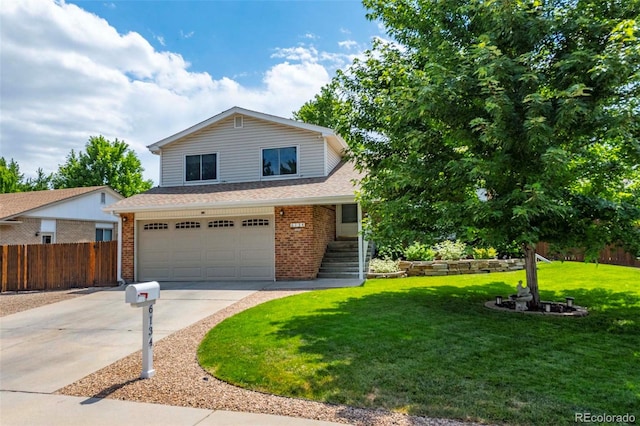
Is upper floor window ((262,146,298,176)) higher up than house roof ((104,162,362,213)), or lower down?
higher up

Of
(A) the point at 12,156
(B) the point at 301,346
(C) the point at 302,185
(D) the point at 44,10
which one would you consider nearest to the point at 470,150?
(B) the point at 301,346

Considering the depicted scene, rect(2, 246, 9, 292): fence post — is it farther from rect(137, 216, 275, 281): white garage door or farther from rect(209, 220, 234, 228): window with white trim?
rect(209, 220, 234, 228): window with white trim

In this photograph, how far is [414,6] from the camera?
8.38 metres

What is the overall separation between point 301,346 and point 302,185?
8.80 meters

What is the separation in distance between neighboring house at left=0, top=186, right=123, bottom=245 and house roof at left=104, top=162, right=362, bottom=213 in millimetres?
6327

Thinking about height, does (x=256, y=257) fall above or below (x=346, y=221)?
below

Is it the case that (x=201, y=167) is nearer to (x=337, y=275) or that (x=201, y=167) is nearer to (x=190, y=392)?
(x=337, y=275)

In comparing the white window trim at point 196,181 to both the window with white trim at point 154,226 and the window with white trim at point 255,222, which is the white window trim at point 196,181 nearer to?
the window with white trim at point 154,226

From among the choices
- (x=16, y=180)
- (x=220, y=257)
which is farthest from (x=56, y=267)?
(x=16, y=180)

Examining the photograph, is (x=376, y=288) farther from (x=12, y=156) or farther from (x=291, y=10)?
(x=12, y=156)

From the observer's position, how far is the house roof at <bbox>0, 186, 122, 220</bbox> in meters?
20.2

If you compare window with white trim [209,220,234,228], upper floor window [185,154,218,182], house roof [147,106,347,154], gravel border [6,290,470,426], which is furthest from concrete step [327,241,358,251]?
gravel border [6,290,470,426]

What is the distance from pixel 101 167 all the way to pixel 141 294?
A: 41847mm

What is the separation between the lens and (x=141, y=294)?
15.6 ft
